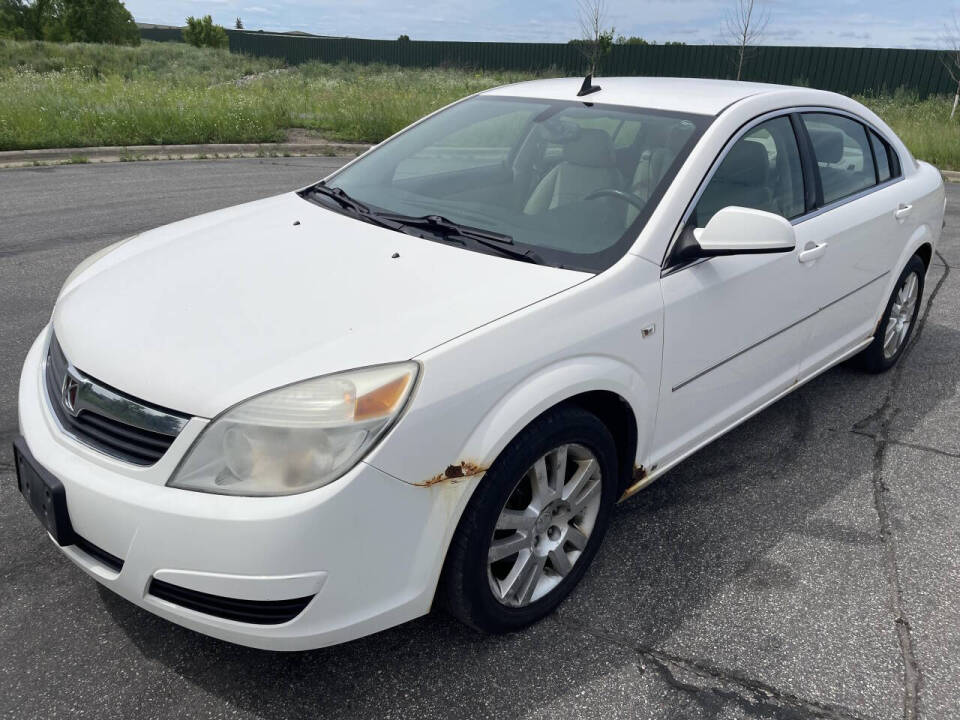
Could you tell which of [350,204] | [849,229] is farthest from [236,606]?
[849,229]

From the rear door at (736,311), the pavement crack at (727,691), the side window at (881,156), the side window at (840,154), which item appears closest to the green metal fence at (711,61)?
the side window at (881,156)

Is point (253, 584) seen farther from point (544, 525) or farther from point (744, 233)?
point (744, 233)

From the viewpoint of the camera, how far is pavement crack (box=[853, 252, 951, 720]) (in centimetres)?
239

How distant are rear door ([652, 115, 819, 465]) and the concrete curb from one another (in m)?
10.4

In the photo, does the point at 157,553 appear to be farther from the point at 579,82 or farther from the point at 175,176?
the point at 175,176

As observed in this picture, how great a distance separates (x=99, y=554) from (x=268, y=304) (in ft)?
2.73

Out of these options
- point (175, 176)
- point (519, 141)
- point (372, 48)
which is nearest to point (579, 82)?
point (519, 141)

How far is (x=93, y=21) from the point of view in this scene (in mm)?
65000

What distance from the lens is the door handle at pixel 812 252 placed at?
11.0ft

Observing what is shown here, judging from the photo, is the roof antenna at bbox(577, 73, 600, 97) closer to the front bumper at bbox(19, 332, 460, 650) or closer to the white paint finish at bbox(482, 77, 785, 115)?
the white paint finish at bbox(482, 77, 785, 115)

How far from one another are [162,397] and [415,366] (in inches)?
25.7

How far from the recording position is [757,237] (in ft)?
8.77

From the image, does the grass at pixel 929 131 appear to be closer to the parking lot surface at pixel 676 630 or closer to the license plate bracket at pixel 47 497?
the parking lot surface at pixel 676 630

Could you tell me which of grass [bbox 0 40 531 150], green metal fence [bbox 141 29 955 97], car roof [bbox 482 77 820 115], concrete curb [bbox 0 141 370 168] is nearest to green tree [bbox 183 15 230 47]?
green metal fence [bbox 141 29 955 97]
